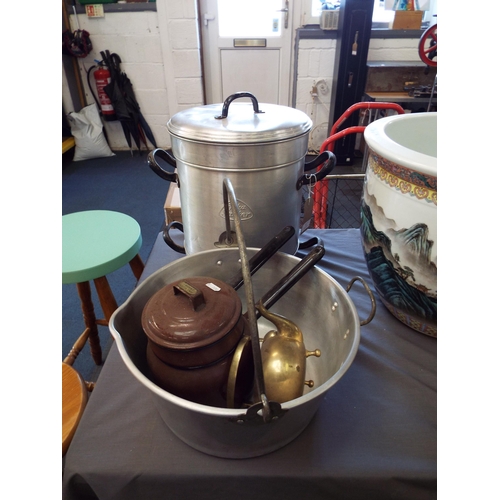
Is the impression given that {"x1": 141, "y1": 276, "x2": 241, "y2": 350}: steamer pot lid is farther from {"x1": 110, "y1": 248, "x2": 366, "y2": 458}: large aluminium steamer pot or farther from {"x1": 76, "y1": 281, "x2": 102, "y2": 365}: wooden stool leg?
{"x1": 76, "y1": 281, "x2": 102, "y2": 365}: wooden stool leg

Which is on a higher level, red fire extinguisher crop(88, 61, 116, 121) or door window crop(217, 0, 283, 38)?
door window crop(217, 0, 283, 38)

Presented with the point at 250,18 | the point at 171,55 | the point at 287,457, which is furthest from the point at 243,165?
the point at 250,18

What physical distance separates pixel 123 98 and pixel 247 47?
109cm

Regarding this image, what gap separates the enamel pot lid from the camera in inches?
22.1

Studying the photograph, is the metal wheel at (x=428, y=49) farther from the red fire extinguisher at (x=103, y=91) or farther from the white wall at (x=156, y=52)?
the red fire extinguisher at (x=103, y=91)

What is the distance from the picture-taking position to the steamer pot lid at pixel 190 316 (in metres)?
0.39

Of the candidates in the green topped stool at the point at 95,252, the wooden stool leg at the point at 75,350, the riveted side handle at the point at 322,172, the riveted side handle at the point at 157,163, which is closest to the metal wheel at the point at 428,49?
the riveted side handle at the point at 322,172

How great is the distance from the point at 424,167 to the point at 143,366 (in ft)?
1.52

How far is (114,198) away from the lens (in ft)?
7.97

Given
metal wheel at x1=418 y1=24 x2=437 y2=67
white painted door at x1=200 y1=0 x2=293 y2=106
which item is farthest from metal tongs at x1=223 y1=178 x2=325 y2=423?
white painted door at x1=200 y1=0 x2=293 y2=106

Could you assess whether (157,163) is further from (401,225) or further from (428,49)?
(428,49)

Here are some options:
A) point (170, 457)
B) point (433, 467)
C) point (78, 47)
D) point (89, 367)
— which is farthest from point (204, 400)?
point (78, 47)

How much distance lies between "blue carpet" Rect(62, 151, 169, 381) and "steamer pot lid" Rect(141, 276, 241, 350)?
3.33 feet

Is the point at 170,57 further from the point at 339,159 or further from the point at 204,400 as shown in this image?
the point at 204,400
